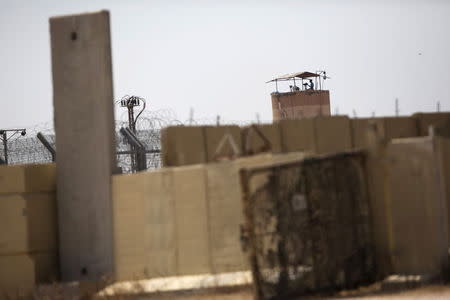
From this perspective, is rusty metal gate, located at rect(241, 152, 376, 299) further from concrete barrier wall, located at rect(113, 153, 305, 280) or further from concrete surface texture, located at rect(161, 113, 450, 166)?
concrete surface texture, located at rect(161, 113, 450, 166)

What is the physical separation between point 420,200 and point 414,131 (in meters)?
2.88

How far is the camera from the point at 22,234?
12.3m

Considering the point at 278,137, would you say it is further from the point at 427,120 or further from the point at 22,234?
the point at 22,234

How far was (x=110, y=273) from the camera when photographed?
12.1 meters

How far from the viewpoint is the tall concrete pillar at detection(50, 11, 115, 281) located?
485 inches

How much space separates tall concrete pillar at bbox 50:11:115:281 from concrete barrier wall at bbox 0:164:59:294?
0.87 feet

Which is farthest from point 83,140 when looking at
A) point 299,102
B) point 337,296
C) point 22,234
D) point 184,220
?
point 299,102

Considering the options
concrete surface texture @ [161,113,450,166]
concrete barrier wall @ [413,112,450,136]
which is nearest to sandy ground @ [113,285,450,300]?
concrete surface texture @ [161,113,450,166]

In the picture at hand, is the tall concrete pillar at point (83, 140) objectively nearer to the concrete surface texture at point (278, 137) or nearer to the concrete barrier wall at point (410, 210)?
the concrete surface texture at point (278, 137)

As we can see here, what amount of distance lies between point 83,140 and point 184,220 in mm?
2469

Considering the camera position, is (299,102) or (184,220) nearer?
(184,220)

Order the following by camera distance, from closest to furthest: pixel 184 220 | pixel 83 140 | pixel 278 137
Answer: pixel 184 220, pixel 278 137, pixel 83 140

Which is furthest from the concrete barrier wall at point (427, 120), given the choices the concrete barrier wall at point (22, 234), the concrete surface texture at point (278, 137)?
the concrete barrier wall at point (22, 234)

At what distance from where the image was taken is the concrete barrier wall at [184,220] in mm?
10609
